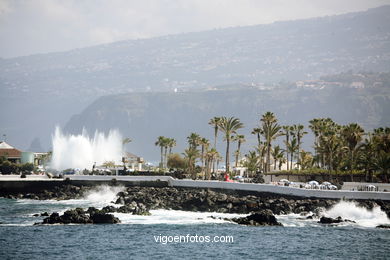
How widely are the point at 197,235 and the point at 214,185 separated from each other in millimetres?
28914

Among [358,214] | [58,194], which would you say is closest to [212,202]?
[358,214]

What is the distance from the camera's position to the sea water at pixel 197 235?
46.2m

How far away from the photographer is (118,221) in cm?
6109

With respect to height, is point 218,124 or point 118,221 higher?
point 218,124

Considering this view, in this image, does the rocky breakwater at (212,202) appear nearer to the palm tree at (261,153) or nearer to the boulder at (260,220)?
the boulder at (260,220)

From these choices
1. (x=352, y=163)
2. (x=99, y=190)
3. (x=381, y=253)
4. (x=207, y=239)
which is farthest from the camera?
(x=99, y=190)

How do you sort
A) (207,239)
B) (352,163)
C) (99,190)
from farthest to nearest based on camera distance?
(99,190), (352,163), (207,239)

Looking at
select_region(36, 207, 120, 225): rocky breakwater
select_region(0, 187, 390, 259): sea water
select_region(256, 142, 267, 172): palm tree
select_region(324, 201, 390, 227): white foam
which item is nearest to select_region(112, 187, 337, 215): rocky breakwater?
select_region(324, 201, 390, 227): white foam

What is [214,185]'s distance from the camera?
8262 cm

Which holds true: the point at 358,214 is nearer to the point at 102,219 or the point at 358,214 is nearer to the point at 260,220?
the point at 260,220

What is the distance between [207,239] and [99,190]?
44833mm

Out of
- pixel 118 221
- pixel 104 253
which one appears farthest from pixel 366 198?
pixel 104 253

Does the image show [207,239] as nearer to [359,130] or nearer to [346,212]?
[346,212]

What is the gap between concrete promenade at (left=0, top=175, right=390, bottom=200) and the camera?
64.0 metres
